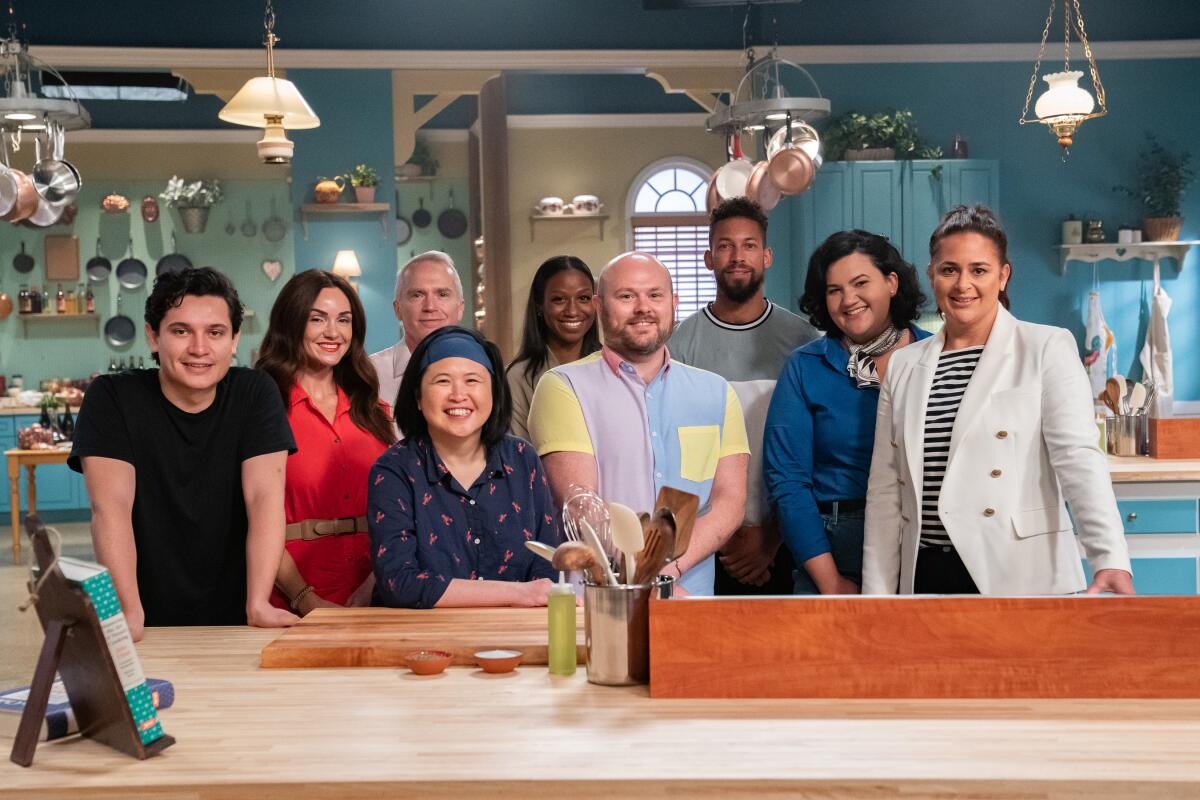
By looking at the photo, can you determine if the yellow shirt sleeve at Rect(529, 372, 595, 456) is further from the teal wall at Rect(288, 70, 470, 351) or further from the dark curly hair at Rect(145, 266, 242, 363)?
the teal wall at Rect(288, 70, 470, 351)

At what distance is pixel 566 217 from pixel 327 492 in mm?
8954

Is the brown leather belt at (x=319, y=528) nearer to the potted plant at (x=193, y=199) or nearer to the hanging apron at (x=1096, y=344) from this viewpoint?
the hanging apron at (x=1096, y=344)

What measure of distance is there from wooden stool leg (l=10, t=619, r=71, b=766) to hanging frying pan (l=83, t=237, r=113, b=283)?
9607mm

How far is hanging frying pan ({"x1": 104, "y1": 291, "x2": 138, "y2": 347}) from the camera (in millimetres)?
10430

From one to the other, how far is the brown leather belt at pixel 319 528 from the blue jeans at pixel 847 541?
108cm

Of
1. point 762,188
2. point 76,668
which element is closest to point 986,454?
point 76,668

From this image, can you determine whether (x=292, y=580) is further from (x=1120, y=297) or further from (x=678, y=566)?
(x=1120, y=297)

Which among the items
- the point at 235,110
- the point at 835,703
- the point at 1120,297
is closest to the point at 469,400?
the point at 835,703

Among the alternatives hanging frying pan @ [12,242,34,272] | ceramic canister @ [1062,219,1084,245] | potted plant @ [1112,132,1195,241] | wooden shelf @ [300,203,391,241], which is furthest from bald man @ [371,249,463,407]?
hanging frying pan @ [12,242,34,272]

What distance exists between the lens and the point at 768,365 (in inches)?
130

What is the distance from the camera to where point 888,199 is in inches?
319

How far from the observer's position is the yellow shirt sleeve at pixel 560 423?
274cm

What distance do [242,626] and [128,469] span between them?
0.39m

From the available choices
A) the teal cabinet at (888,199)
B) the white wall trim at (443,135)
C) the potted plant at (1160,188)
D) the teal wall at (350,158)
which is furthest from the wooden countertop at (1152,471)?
the white wall trim at (443,135)
